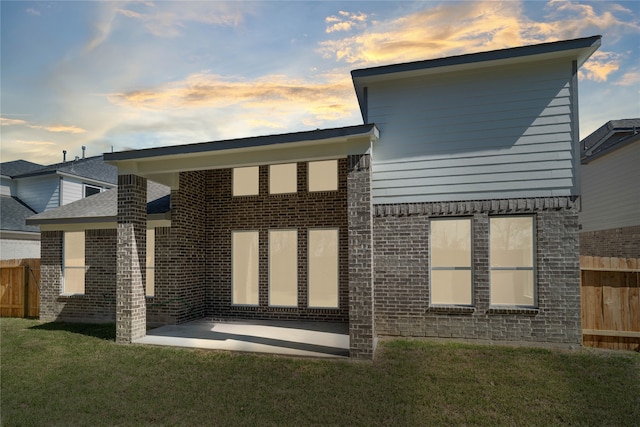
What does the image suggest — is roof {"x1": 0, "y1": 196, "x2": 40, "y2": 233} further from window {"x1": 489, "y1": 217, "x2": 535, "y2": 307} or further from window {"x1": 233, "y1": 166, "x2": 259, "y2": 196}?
window {"x1": 489, "y1": 217, "x2": 535, "y2": 307}

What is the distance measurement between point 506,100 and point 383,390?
20.3ft

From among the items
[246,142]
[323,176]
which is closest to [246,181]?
[323,176]

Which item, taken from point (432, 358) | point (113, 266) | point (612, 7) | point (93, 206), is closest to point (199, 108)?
point (93, 206)

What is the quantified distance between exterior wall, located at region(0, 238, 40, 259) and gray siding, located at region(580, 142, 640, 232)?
24.2 metres

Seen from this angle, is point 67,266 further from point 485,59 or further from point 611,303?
point 611,303

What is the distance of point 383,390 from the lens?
5.91 m

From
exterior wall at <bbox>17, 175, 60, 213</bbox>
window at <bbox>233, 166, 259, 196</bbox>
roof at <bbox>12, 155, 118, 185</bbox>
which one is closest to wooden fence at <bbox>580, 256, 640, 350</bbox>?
window at <bbox>233, 166, 259, 196</bbox>

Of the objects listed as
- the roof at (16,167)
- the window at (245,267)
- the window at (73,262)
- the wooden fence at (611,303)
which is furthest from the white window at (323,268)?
the roof at (16,167)

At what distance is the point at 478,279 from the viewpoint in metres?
8.25

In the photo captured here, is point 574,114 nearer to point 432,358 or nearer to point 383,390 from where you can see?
point 432,358

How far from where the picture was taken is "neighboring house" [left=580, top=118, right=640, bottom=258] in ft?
41.7

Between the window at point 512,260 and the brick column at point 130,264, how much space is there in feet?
25.5

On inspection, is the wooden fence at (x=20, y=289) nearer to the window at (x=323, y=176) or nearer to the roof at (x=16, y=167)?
the window at (x=323, y=176)

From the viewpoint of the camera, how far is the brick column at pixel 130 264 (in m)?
8.80
